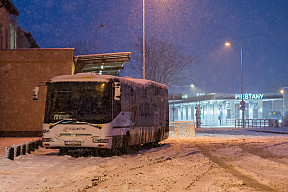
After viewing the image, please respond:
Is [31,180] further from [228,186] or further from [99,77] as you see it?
[99,77]

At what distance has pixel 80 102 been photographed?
17.8m

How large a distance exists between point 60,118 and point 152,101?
6.62 meters

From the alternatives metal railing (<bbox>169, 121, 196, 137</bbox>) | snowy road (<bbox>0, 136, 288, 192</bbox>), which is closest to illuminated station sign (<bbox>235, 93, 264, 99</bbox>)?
metal railing (<bbox>169, 121, 196, 137</bbox>)

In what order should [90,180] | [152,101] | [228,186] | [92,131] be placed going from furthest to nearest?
[152,101]
[92,131]
[90,180]
[228,186]

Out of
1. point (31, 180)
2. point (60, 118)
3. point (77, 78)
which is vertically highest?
point (77, 78)

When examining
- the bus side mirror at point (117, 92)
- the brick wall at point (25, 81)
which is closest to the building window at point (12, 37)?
the brick wall at point (25, 81)

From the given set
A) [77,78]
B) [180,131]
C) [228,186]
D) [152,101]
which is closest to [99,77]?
[77,78]

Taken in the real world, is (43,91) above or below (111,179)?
above

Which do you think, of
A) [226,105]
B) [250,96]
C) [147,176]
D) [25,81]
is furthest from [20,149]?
[226,105]

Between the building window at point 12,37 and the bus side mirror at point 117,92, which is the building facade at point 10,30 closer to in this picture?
the building window at point 12,37

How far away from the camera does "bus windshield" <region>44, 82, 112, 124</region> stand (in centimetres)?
1744

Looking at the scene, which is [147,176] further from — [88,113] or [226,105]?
[226,105]

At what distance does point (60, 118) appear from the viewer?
17.6 meters

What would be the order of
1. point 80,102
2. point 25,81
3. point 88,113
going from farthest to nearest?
point 25,81 < point 80,102 < point 88,113
